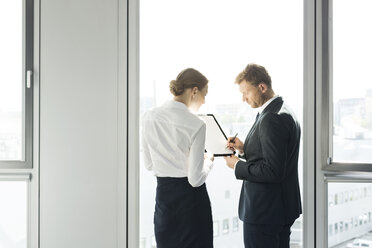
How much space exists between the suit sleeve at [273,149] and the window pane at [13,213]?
1.60 meters

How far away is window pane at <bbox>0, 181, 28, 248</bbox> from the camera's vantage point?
2252 mm

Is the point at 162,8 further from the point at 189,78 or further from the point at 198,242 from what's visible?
the point at 198,242

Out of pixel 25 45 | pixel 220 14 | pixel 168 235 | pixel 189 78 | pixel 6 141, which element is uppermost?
pixel 220 14

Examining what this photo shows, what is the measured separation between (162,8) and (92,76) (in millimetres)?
669

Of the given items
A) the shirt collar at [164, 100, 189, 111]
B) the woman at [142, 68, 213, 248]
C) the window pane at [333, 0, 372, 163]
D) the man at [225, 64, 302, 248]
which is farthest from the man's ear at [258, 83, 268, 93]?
the window pane at [333, 0, 372, 163]

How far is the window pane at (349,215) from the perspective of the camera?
2.12 meters

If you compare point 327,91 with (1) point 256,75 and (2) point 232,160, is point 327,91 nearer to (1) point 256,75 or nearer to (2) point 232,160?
(1) point 256,75

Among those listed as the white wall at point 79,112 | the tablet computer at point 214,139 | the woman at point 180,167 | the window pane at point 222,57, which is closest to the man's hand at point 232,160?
the tablet computer at point 214,139

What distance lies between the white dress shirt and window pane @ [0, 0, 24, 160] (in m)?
1.04

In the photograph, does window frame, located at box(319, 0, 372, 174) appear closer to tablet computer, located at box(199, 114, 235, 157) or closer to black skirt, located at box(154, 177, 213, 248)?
tablet computer, located at box(199, 114, 235, 157)

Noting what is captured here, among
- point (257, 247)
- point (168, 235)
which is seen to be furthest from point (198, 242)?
point (257, 247)

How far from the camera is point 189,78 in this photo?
181cm

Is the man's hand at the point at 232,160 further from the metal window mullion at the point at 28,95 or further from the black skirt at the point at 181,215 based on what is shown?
the metal window mullion at the point at 28,95

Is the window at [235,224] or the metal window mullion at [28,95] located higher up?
the metal window mullion at [28,95]
